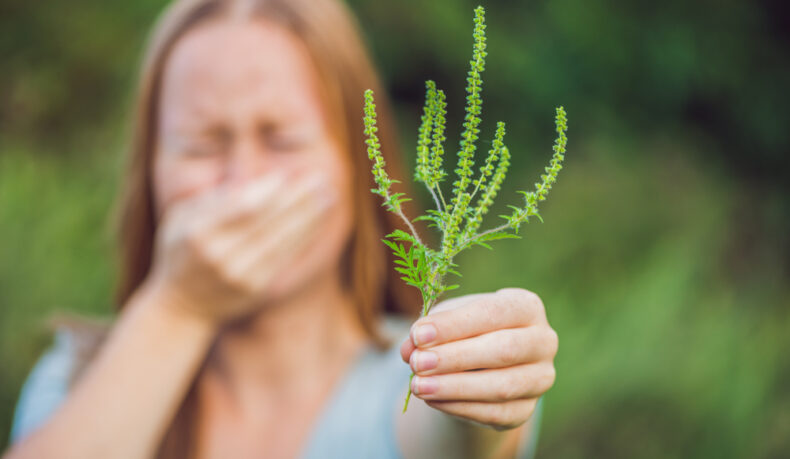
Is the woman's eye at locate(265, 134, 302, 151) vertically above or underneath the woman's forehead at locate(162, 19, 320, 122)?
underneath

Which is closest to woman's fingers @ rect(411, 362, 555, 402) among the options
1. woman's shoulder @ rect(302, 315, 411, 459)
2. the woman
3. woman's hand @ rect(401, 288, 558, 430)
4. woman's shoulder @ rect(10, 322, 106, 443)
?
woman's hand @ rect(401, 288, 558, 430)

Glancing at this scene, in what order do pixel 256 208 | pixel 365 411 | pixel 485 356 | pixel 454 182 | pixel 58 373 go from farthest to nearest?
pixel 58 373, pixel 365 411, pixel 256 208, pixel 485 356, pixel 454 182

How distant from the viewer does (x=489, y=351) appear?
2.82ft

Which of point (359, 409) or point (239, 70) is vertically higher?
point (239, 70)

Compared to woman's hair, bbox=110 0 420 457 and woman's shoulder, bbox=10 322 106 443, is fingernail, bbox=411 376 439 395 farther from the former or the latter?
woman's shoulder, bbox=10 322 106 443

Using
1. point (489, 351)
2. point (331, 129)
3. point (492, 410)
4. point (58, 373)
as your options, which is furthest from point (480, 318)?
point (58, 373)

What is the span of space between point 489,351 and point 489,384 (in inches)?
2.1

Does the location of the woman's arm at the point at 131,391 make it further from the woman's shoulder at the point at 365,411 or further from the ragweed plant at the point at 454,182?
the ragweed plant at the point at 454,182

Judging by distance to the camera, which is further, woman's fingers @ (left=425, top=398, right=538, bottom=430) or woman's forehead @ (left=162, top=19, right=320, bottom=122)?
woman's forehead @ (left=162, top=19, right=320, bottom=122)

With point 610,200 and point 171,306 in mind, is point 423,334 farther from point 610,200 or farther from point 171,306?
point 610,200

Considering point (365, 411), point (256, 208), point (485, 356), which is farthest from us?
point (365, 411)

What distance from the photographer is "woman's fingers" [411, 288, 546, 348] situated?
789mm

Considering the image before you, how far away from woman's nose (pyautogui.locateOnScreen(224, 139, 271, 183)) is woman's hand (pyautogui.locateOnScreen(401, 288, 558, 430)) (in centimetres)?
81

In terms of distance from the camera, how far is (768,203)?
3619mm
